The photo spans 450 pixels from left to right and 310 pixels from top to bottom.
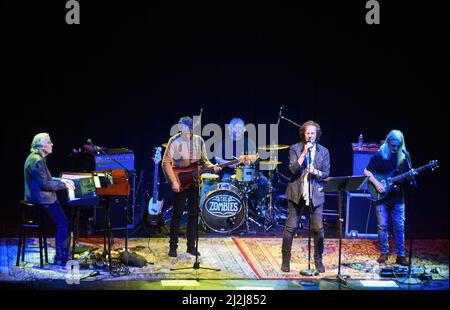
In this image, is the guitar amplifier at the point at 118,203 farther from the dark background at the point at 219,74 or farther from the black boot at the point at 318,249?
the black boot at the point at 318,249

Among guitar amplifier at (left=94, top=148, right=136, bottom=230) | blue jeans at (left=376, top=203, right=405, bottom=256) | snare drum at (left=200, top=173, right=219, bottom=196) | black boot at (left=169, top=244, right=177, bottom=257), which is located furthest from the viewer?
snare drum at (left=200, top=173, right=219, bottom=196)

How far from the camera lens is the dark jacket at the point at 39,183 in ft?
24.4

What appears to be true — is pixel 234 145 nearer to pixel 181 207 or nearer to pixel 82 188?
pixel 181 207

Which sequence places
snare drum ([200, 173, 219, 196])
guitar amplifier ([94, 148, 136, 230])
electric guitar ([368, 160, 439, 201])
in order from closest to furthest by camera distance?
electric guitar ([368, 160, 439, 201]), guitar amplifier ([94, 148, 136, 230]), snare drum ([200, 173, 219, 196])

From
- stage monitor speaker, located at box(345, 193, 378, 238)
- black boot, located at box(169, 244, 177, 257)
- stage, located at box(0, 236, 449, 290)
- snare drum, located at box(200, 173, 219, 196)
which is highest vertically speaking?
snare drum, located at box(200, 173, 219, 196)

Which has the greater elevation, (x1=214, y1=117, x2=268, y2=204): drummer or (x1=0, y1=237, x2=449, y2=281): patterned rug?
(x1=214, y1=117, x2=268, y2=204): drummer

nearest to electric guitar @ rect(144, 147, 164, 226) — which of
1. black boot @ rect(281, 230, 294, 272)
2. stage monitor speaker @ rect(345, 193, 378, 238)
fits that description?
black boot @ rect(281, 230, 294, 272)

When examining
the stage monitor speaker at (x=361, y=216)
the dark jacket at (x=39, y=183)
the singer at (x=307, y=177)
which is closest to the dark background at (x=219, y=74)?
the stage monitor speaker at (x=361, y=216)

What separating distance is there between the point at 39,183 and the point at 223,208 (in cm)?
331

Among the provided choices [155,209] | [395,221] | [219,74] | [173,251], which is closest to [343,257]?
[395,221]

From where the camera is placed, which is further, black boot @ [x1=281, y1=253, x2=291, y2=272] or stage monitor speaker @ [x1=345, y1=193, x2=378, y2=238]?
stage monitor speaker @ [x1=345, y1=193, x2=378, y2=238]

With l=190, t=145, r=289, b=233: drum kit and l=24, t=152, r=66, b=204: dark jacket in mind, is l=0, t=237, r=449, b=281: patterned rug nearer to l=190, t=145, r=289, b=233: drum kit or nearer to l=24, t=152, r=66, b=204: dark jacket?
l=190, t=145, r=289, b=233: drum kit

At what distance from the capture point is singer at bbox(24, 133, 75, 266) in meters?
7.46
